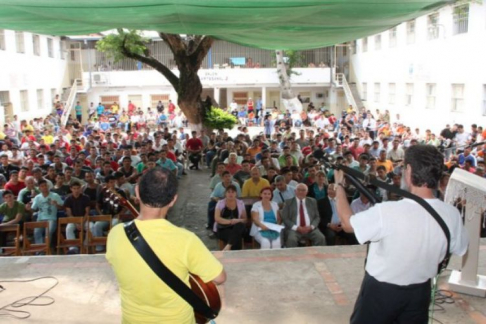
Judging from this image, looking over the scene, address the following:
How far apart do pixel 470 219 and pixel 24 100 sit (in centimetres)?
2159

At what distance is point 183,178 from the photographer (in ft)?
42.5

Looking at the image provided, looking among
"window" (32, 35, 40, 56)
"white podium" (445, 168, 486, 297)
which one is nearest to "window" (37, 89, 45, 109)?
"window" (32, 35, 40, 56)

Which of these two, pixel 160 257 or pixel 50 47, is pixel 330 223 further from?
pixel 50 47

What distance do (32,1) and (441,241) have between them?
4315mm

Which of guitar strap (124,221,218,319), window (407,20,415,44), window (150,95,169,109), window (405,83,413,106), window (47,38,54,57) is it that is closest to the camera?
guitar strap (124,221,218,319)

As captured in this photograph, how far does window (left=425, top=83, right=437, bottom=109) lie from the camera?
18.8m

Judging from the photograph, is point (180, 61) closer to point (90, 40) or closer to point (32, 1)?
point (32, 1)

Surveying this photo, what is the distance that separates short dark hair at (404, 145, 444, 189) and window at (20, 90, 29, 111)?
Answer: 21953mm

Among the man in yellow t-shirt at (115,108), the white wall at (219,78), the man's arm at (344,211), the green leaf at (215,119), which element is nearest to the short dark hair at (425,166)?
the man's arm at (344,211)

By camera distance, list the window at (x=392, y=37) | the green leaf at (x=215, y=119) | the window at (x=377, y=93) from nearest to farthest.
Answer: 1. the green leaf at (x=215, y=119)
2. the window at (x=392, y=37)
3. the window at (x=377, y=93)

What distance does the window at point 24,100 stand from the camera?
2170 centimetres

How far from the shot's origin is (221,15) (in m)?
5.19

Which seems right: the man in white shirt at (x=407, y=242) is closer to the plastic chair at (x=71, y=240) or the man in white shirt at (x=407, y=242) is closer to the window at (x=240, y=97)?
the plastic chair at (x=71, y=240)

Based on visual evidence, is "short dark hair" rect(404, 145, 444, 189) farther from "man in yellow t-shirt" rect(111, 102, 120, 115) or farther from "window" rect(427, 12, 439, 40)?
"man in yellow t-shirt" rect(111, 102, 120, 115)
